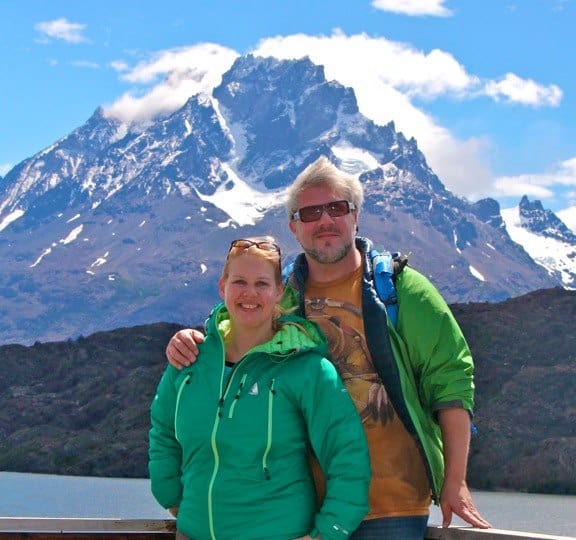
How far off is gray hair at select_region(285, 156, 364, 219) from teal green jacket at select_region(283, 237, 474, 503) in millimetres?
600

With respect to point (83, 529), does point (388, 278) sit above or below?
above

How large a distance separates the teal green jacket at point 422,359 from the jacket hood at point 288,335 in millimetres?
317

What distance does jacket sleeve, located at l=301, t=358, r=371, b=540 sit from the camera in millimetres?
4594

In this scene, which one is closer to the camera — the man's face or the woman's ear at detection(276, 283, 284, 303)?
the woman's ear at detection(276, 283, 284, 303)

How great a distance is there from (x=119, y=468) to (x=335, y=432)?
11493 cm

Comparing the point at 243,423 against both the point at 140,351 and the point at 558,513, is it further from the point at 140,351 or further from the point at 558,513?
the point at 140,351

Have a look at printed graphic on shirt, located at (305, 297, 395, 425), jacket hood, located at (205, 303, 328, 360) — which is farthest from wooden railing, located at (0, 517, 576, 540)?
jacket hood, located at (205, 303, 328, 360)

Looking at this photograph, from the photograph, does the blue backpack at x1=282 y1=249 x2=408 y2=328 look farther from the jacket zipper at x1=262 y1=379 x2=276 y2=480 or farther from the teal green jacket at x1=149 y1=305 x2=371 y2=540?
the jacket zipper at x1=262 y1=379 x2=276 y2=480

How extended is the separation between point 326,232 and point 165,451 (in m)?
1.50

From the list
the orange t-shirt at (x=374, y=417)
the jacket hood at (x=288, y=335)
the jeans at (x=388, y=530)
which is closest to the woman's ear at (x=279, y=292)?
the jacket hood at (x=288, y=335)

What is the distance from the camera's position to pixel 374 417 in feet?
17.3

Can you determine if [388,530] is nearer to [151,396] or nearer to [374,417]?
[374,417]

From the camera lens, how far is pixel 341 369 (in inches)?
211

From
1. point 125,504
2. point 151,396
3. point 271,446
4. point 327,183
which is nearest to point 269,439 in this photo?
point 271,446
